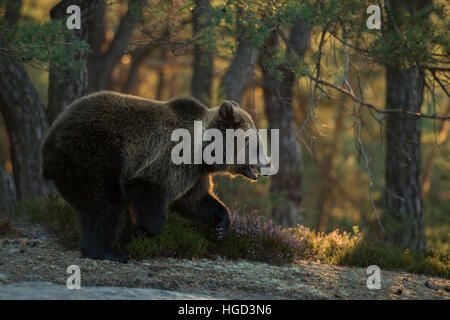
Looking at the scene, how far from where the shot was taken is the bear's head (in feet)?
21.2

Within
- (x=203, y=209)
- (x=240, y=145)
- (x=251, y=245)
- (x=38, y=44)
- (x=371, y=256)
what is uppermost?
(x=38, y=44)

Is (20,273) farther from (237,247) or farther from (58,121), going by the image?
(237,247)

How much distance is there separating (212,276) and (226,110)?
6.32 feet

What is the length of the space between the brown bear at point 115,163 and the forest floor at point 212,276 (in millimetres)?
416

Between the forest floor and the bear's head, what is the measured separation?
1.14 m

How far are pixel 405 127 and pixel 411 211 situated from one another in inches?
62.8

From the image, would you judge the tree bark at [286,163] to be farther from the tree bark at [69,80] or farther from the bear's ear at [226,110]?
the bear's ear at [226,110]

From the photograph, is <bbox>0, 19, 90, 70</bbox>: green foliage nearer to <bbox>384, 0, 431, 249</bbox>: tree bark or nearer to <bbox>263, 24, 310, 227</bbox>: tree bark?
<bbox>384, 0, 431, 249</bbox>: tree bark

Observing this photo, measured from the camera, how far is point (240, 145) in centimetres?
659

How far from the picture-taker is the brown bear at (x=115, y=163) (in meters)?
5.81

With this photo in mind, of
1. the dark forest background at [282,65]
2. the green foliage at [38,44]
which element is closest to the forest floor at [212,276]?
the dark forest background at [282,65]

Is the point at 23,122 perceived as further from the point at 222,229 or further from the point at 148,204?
the point at 222,229

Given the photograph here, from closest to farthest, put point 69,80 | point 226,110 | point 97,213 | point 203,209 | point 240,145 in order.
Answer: point 97,213 < point 226,110 < point 240,145 < point 203,209 < point 69,80

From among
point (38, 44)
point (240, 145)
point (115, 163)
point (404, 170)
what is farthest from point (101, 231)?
point (404, 170)
